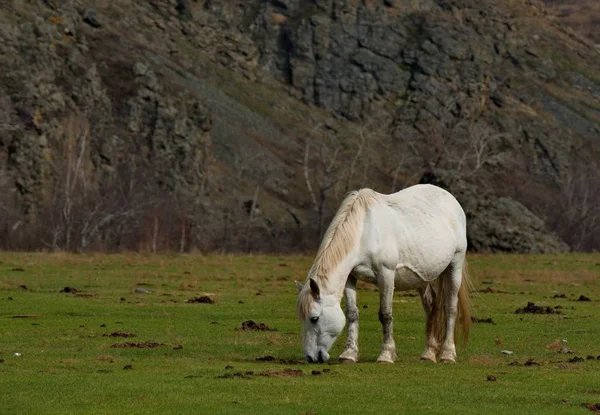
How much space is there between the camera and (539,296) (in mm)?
34281

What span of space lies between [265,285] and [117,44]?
282ft

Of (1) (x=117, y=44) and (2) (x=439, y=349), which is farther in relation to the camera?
(1) (x=117, y=44)

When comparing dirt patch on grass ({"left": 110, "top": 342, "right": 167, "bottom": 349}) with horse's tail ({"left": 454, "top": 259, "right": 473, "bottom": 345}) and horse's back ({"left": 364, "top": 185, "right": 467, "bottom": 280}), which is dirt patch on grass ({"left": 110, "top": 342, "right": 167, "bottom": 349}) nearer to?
horse's back ({"left": 364, "top": 185, "right": 467, "bottom": 280})

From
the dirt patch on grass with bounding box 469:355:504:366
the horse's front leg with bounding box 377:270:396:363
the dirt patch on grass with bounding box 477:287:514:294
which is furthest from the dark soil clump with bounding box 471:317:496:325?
the dirt patch on grass with bounding box 477:287:514:294

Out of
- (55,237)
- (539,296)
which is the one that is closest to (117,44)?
(55,237)

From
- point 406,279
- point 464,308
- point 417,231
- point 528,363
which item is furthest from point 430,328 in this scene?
point 528,363

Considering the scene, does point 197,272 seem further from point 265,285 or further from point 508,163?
point 508,163

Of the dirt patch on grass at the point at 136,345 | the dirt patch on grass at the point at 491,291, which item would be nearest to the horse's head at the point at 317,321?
the dirt patch on grass at the point at 136,345

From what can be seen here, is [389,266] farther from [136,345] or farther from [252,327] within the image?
[252,327]

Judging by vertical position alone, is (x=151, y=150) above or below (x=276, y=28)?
below

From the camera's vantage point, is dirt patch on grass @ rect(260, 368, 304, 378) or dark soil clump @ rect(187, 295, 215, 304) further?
dark soil clump @ rect(187, 295, 215, 304)

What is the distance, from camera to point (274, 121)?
139500 mm

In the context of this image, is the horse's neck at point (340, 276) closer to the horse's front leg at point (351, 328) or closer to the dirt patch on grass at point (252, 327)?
the horse's front leg at point (351, 328)

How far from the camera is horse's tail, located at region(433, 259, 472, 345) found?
19.9 metres
